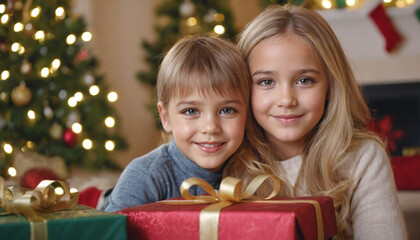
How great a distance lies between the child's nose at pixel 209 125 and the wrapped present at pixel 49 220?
0.35m

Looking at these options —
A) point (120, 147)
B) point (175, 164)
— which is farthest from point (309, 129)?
point (120, 147)

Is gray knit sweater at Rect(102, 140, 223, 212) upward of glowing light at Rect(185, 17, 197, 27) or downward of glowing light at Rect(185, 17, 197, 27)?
downward

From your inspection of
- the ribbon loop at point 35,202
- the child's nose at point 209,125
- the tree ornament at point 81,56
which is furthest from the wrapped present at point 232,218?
the tree ornament at point 81,56

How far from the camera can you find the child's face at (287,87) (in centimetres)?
125

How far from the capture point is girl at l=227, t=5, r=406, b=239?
1236mm

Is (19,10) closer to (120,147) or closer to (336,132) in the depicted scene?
(120,147)

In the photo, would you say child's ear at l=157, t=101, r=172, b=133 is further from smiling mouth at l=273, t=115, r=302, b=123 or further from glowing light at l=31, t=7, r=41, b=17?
glowing light at l=31, t=7, r=41, b=17

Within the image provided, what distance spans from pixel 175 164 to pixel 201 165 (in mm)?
97

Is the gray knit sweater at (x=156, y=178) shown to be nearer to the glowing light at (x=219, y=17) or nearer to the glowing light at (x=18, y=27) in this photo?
the glowing light at (x=18, y=27)

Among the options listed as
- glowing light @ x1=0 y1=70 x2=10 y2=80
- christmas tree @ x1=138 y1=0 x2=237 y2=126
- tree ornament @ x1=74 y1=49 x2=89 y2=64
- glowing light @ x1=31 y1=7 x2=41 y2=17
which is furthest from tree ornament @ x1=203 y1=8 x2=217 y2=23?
glowing light @ x1=0 y1=70 x2=10 y2=80

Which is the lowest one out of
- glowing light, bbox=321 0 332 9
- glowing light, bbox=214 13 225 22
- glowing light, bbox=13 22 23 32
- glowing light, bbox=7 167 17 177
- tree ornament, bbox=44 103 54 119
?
glowing light, bbox=7 167 17 177

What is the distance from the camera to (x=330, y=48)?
52.0 inches

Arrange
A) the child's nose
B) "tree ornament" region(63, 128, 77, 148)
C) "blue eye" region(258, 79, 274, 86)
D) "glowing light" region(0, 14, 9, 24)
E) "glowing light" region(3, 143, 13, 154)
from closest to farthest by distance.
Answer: the child's nose, "blue eye" region(258, 79, 274, 86), "glowing light" region(0, 14, 9, 24), "glowing light" region(3, 143, 13, 154), "tree ornament" region(63, 128, 77, 148)

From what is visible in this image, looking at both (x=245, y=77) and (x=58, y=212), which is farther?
(x=245, y=77)
